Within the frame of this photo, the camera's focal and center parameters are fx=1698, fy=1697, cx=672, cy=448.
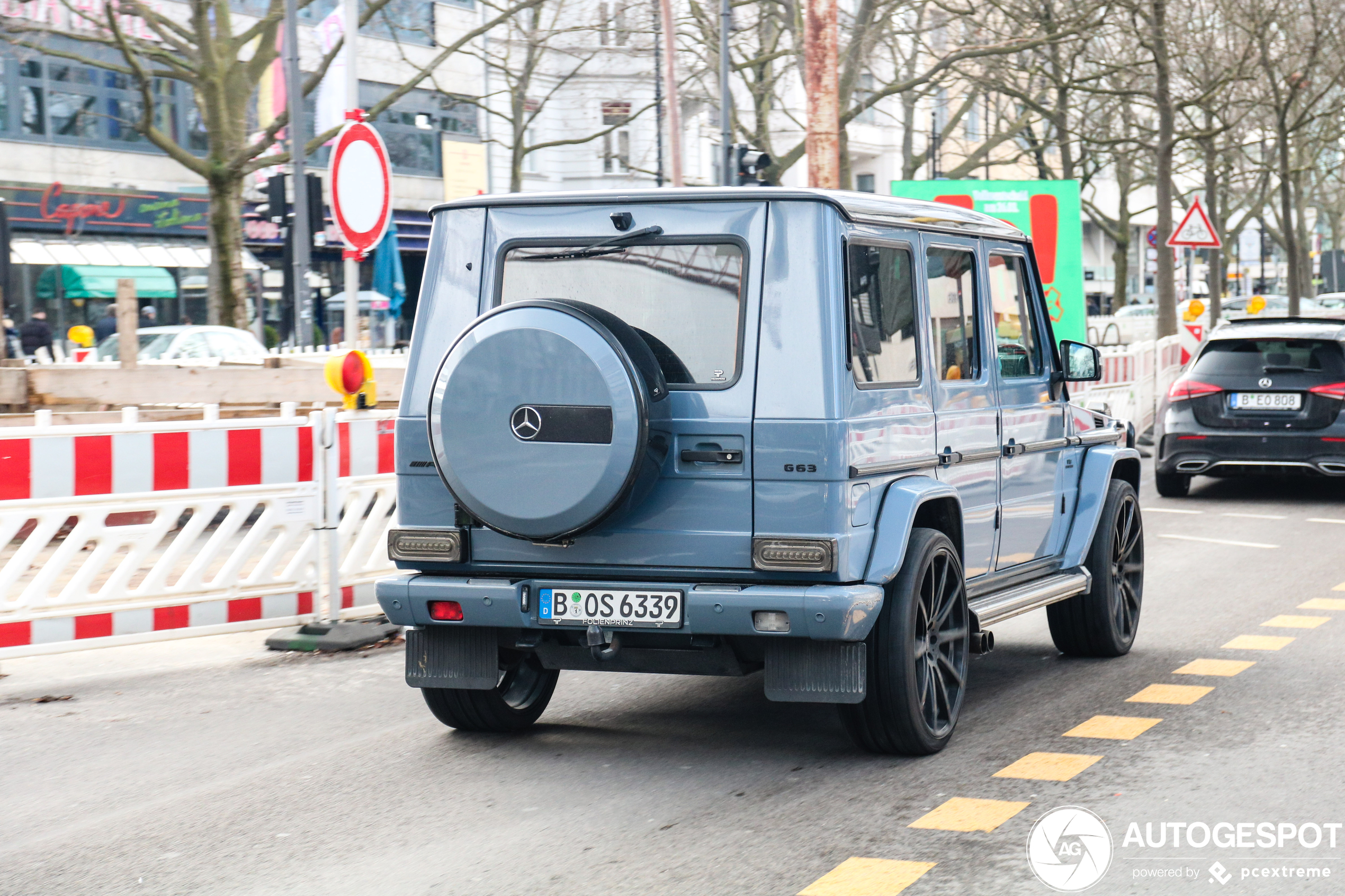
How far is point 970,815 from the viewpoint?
513 centimetres

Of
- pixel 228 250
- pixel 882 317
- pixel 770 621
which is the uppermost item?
pixel 228 250

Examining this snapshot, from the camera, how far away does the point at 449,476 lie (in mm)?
5680

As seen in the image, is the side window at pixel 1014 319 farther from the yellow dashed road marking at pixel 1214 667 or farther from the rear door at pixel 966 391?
the yellow dashed road marking at pixel 1214 667

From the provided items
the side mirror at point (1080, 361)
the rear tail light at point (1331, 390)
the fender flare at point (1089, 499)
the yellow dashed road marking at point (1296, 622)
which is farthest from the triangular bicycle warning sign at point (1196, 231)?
the side mirror at point (1080, 361)

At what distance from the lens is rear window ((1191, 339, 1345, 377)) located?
569 inches

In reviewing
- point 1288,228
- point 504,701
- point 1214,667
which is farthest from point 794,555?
point 1288,228

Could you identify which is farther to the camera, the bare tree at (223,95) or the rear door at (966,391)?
the bare tree at (223,95)

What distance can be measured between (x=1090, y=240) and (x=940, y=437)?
89.5 m

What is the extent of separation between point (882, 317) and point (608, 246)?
Result: 0.99m

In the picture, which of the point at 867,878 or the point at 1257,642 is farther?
the point at 1257,642

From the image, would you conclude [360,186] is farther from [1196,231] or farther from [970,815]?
[1196,231]

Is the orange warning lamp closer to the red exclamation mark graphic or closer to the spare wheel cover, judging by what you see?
the spare wheel cover

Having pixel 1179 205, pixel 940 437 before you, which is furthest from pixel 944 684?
pixel 1179 205

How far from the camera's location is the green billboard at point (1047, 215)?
18.2m
